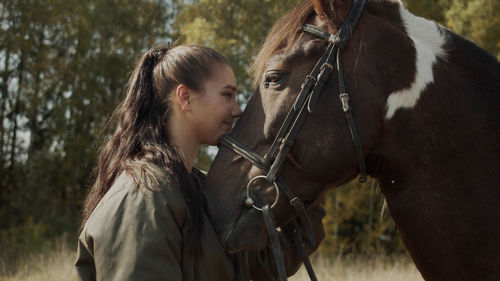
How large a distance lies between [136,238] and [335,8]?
120 cm

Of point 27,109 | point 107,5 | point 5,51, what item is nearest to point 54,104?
point 27,109

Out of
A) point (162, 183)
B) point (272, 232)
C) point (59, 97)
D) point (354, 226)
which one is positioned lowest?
point (354, 226)

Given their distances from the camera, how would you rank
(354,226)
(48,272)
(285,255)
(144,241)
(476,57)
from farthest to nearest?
(354,226) → (48,272) → (285,255) → (476,57) → (144,241)

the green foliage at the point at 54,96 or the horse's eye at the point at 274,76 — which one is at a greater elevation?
the horse's eye at the point at 274,76

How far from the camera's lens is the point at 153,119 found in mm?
2090

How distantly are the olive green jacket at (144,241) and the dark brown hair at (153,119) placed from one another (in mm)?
102

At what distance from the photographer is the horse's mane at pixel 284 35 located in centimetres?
209

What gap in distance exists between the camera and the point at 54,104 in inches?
573

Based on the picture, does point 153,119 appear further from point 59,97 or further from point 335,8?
point 59,97

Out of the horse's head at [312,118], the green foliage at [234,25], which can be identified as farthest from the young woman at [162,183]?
the green foliage at [234,25]

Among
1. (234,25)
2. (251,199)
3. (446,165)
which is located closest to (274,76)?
(251,199)

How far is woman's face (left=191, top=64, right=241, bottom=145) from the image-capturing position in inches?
82.0

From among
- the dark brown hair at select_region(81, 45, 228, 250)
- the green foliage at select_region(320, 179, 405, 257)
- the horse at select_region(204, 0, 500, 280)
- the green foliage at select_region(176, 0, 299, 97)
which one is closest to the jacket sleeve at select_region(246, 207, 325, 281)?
the horse at select_region(204, 0, 500, 280)

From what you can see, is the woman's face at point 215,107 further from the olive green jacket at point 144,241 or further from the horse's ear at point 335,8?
the horse's ear at point 335,8
